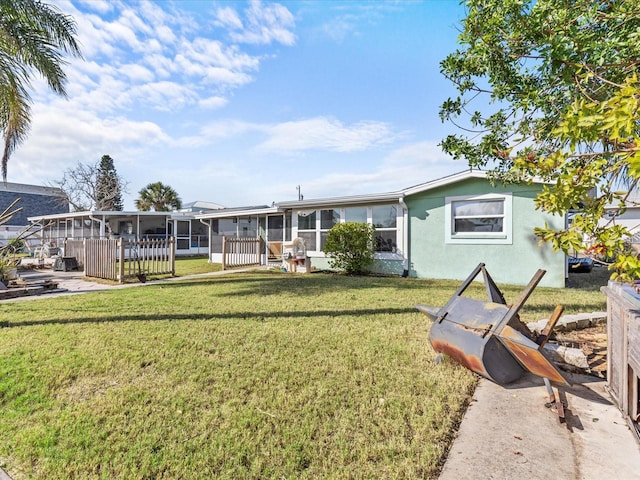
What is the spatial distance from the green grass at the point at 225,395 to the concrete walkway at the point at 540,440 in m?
0.17

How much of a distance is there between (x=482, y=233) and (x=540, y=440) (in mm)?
8422

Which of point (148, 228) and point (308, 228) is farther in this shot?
point (148, 228)

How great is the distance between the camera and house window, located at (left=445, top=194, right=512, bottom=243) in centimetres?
956

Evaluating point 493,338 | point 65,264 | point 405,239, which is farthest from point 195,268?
point 493,338

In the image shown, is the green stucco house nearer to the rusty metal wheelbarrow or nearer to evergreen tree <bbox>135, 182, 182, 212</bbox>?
the rusty metal wheelbarrow

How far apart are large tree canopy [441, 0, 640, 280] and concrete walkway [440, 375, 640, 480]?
123cm

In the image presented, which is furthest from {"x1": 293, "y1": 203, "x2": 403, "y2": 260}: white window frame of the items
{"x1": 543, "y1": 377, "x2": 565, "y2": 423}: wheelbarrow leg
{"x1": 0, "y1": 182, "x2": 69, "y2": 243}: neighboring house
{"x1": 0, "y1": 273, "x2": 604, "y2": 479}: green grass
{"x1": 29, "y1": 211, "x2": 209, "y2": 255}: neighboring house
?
{"x1": 0, "y1": 182, "x2": 69, "y2": 243}: neighboring house

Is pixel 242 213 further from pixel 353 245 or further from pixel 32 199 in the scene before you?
pixel 32 199

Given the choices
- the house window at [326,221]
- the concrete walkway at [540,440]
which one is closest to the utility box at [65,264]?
the house window at [326,221]

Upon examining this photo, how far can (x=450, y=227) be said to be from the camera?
1039 cm

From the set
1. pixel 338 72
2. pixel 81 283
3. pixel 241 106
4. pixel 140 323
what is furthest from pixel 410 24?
pixel 81 283

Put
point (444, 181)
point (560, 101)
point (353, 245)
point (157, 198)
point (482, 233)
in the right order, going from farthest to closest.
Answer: point (157, 198) → point (353, 245) → point (444, 181) → point (482, 233) → point (560, 101)

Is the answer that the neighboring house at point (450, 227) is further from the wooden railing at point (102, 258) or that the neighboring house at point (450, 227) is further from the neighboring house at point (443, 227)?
the wooden railing at point (102, 258)

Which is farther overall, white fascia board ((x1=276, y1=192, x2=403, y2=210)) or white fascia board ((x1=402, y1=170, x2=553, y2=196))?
white fascia board ((x1=276, y1=192, x2=403, y2=210))
